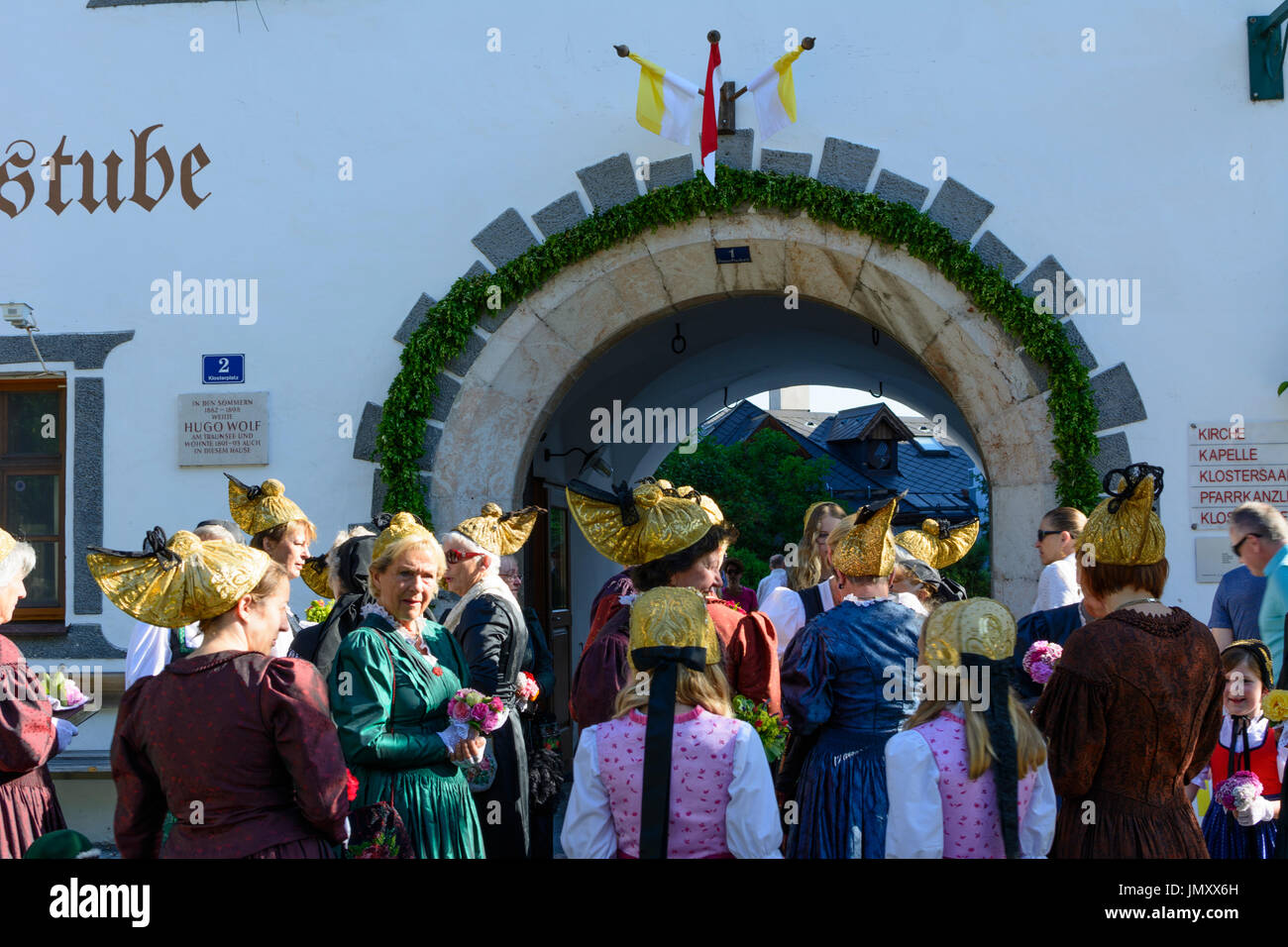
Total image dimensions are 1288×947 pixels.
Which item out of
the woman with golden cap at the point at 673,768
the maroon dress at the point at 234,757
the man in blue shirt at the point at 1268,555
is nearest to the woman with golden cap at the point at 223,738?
the maroon dress at the point at 234,757

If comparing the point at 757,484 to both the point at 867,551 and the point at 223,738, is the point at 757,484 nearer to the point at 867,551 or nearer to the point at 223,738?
the point at 867,551

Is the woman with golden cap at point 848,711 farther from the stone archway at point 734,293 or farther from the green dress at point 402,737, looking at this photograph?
the stone archway at point 734,293

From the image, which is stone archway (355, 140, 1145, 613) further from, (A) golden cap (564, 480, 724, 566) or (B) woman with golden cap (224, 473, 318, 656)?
(A) golden cap (564, 480, 724, 566)

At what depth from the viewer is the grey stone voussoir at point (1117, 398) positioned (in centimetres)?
619

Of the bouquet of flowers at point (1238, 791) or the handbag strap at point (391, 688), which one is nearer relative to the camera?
the handbag strap at point (391, 688)

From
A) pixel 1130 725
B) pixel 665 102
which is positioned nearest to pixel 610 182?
pixel 665 102

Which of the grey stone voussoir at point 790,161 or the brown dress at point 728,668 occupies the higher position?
the grey stone voussoir at point 790,161

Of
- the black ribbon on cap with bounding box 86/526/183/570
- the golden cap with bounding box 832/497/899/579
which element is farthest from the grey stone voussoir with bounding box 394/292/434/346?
the black ribbon on cap with bounding box 86/526/183/570

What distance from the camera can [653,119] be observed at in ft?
21.1

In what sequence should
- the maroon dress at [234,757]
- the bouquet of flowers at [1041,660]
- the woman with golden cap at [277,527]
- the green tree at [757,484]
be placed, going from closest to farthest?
the maroon dress at [234,757] → the bouquet of flowers at [1041,660] → the woman with golden cap at [277,527] → the green tree at [757,484]

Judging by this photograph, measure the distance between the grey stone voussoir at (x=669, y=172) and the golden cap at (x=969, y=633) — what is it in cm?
404

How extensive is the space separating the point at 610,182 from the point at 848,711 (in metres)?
4.00

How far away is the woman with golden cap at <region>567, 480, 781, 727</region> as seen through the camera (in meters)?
3.74
